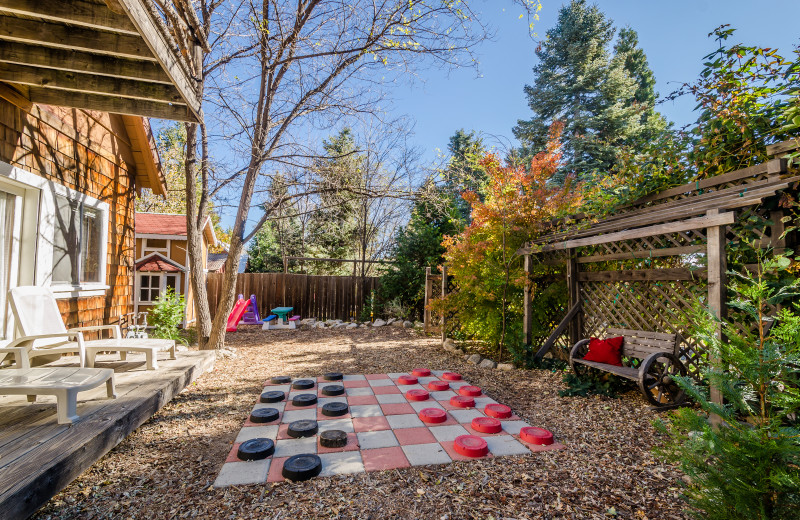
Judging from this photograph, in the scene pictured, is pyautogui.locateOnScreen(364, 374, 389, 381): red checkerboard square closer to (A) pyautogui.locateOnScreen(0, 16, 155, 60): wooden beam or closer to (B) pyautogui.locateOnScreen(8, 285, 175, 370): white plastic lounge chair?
(B) pyautogui.locateOnScreen(8, 285, 175, 370): white plastic lounge chair

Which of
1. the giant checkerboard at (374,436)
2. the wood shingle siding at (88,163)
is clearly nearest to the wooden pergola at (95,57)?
the wood shingle siding at (88,163)

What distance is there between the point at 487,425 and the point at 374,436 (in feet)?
3.30

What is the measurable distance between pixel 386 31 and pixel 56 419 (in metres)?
6.40

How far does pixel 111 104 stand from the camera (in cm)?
413

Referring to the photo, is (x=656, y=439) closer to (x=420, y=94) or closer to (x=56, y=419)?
(x=56, y=419)

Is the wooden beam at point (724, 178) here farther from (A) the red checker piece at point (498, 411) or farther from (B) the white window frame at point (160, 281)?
(B) the white window frame at point (160, 281)

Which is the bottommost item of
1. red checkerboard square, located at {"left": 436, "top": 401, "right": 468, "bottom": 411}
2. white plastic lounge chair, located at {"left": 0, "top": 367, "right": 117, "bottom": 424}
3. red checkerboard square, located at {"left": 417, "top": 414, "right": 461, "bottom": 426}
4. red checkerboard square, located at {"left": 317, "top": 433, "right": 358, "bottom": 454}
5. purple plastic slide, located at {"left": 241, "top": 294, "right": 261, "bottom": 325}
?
red checkerboard square, located at {"left": 436, "top": 401, "right": 468, "bottom": 411}

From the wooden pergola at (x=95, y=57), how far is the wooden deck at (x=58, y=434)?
2.76 metres

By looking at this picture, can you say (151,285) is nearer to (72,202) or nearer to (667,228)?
(72,202)

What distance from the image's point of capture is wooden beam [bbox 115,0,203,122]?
267cm

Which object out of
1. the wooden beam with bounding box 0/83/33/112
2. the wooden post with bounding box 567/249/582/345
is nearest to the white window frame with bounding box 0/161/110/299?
the wooden beam with bounding box 0/83/33/112

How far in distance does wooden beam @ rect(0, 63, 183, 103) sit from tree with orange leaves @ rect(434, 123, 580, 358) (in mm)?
4305

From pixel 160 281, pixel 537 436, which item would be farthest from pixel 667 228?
pixel 160 281

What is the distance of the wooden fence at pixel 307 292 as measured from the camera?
11227mm
